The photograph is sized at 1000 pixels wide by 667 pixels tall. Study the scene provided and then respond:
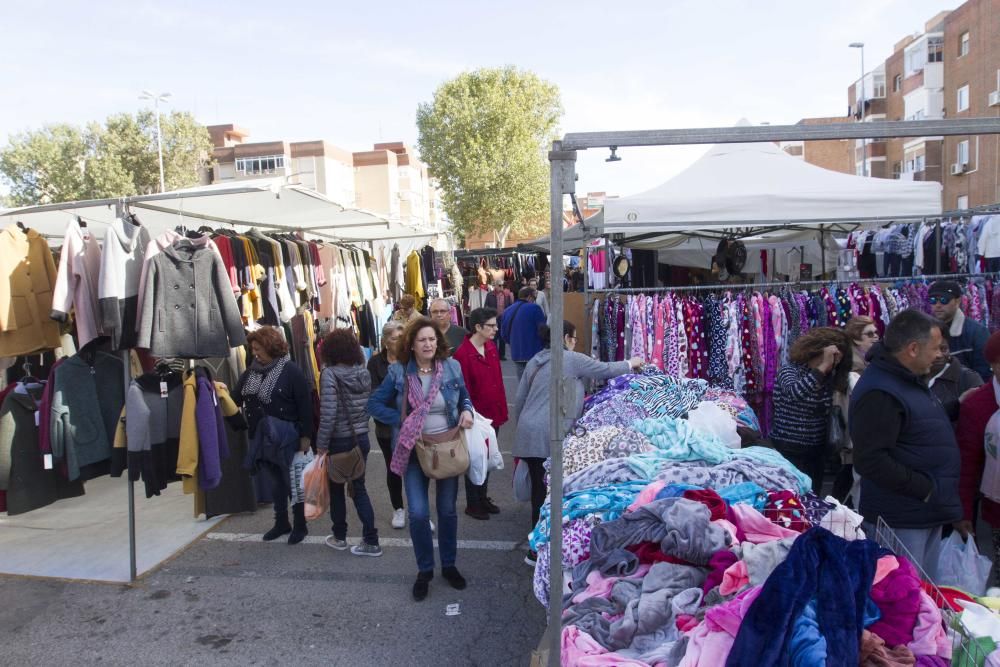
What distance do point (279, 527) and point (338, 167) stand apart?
157 ft

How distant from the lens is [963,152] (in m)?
29.2

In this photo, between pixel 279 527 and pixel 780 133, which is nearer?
pixel 780 133

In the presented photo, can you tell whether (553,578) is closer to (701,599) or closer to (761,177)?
(701,599)

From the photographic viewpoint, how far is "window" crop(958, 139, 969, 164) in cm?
2875

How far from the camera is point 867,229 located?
9.46 metres

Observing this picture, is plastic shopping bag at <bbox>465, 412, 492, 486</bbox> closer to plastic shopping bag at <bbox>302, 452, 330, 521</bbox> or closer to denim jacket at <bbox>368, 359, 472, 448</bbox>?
denim jacket at <bbox>368, 359, 472, 448</bbox>

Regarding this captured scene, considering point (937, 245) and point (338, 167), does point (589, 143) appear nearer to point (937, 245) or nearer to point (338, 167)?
point (937, 245)

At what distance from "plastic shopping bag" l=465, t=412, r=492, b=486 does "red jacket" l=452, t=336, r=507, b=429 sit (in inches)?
41.6

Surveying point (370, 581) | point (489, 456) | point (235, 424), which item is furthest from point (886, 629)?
point (235, 424)

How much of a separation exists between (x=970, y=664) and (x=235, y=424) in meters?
4.81

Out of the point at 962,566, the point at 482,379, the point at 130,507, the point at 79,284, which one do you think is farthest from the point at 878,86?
the point at 130,507

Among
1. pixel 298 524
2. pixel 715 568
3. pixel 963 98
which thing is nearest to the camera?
pixel 715 568

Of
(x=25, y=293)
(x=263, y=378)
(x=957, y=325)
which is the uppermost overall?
(x=25, y=293)

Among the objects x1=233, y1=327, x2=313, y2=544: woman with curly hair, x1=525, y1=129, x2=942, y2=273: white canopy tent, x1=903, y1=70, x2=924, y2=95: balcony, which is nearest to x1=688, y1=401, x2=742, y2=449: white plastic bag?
x1=525, y1=129, x2=942, y2=273: white canopy tent
